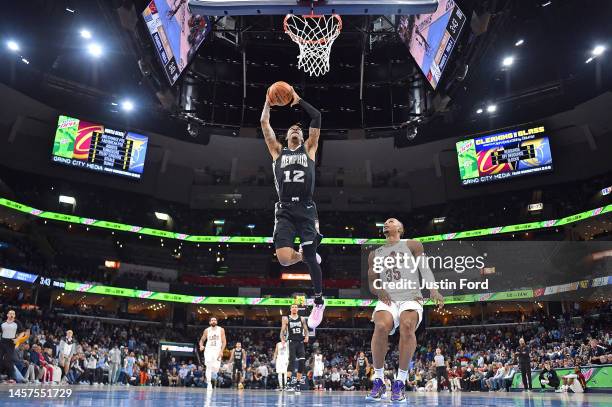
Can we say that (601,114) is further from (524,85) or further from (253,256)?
(253,256)

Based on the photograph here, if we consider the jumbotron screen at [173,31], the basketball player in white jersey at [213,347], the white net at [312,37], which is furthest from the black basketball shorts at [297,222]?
the jumbotron screen at [173,31]

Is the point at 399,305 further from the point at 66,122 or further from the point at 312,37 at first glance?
the point at 66,122

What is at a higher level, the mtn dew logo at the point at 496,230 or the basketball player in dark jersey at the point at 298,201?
the mtn dew logo at the point at 496,230

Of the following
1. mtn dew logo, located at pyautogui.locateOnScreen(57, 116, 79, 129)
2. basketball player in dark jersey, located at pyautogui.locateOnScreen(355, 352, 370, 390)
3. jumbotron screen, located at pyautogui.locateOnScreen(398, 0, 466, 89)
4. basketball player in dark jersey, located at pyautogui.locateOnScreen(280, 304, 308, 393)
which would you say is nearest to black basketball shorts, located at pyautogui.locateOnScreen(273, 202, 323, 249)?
basketball player in dark jersey, located at pyautogui.locateOnScreen(280, 304, 308, 393)

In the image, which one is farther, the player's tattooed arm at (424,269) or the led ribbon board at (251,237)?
the led ribbon board at (251,237)

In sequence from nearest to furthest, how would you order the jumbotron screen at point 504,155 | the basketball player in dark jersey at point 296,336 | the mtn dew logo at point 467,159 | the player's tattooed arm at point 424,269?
the player's tattooed arm at point 424,269, the basketball player in dark jersey at point 296,336, the jumbotron screen at point 504,155, the mtn dew logo at point 467,159

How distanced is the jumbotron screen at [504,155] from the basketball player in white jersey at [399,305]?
28535 millimetres

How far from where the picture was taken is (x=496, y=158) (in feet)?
109

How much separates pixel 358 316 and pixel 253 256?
9.42 metres

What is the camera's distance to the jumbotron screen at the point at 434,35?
1695cm

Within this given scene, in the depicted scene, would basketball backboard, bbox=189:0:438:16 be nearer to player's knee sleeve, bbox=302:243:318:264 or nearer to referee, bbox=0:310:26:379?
player's knee sleeve, bbox=302:243:318:264

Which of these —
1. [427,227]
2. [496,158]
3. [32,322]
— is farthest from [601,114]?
[32,322]

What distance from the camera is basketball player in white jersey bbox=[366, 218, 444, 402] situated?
634 cm

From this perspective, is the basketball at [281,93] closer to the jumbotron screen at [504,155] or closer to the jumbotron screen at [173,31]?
the jumbotron screen at [173,31]
